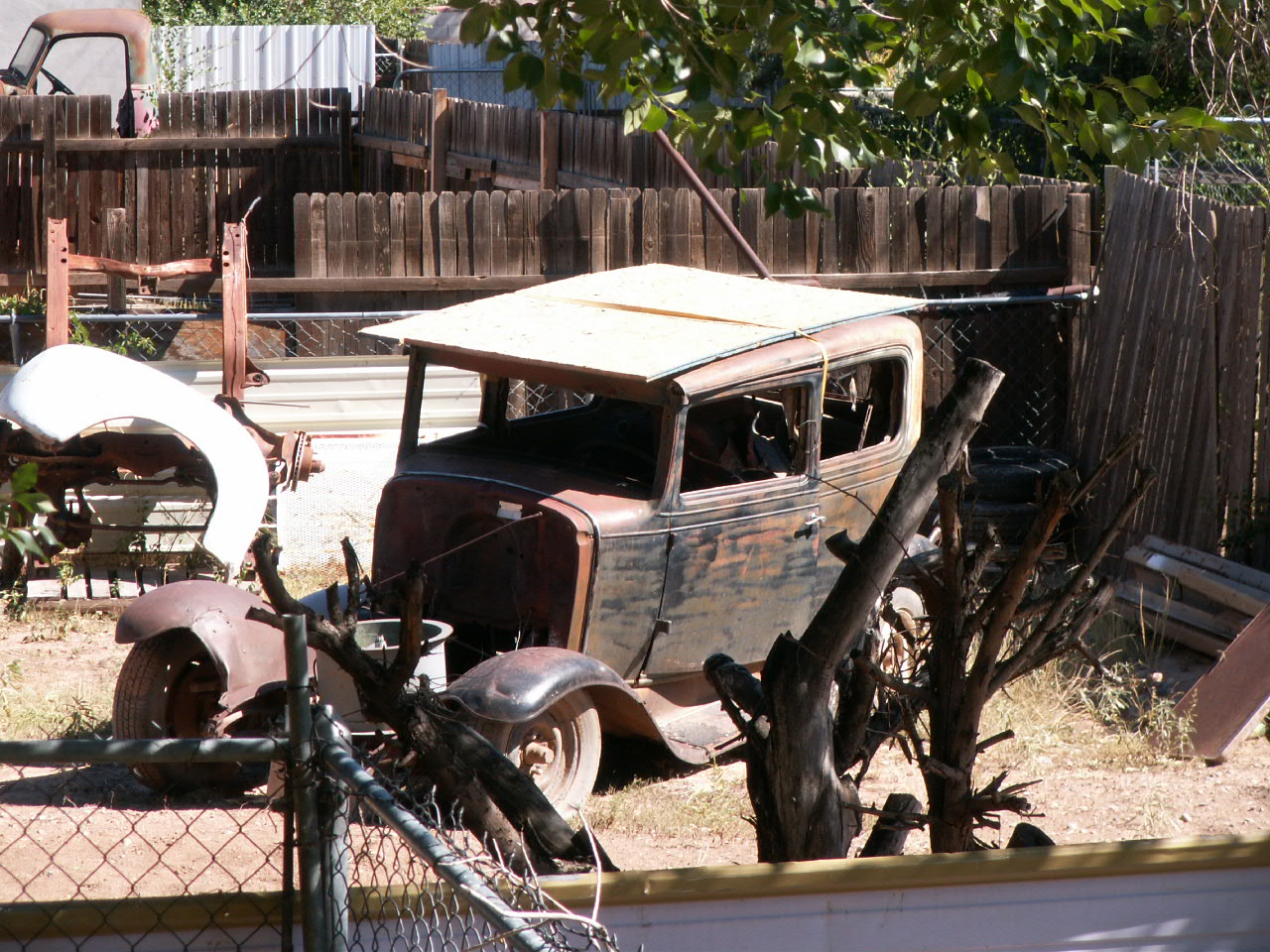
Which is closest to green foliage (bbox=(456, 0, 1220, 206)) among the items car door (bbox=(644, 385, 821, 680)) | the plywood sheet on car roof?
the plywood sheet on car roof

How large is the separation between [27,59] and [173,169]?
305cm

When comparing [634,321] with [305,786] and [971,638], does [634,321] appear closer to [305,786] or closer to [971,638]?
[971,638]

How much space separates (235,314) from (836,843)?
590cm

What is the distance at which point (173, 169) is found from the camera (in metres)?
16.2

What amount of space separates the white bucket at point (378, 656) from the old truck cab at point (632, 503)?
200 millimetres

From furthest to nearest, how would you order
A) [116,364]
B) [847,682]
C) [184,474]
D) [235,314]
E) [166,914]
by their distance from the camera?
[235,314] → [184,474] → [116,364] → [847,682] → [166,914]

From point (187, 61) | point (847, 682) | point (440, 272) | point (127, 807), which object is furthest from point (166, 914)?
point (187, 61)

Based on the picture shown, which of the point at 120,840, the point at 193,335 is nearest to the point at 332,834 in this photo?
the point at 120,840

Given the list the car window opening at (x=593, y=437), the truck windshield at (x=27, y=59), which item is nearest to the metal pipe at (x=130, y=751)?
the car window opening at (x=593, y=437)

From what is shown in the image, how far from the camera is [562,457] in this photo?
638cm

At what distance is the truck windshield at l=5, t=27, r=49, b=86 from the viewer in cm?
1722

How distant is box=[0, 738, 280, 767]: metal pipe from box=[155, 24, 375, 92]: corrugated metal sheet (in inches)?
843

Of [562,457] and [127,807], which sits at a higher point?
[562,457]

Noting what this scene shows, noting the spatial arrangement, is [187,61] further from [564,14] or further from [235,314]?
[564,14]
